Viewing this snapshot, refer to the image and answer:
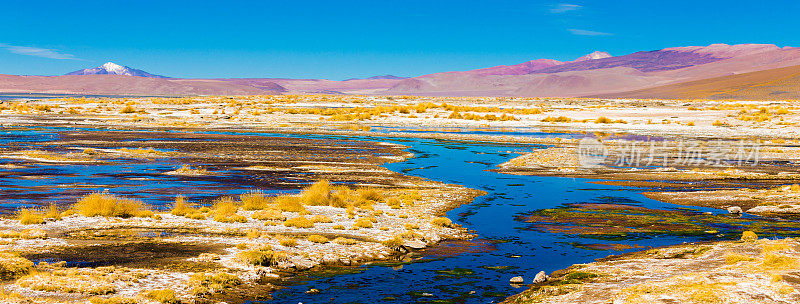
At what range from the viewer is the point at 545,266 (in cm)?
1358

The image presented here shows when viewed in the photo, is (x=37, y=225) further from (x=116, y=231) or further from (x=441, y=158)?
(x=441, y=158)

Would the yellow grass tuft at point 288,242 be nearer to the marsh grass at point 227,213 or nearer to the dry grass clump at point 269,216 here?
the marsh grass at point 227,213

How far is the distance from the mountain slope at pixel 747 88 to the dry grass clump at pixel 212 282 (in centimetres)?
13053

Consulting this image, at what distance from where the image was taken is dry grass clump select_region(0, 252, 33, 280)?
11629 millimetres

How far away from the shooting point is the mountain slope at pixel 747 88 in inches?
5251

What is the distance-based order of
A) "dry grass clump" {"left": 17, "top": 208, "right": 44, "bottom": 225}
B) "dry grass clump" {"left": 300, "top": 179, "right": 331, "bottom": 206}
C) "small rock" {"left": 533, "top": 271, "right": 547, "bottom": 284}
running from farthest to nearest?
"dry grass clump" {"left": 300, "top": 179, "right": 331, "bottom": 206} < "dry grass clump" {"left": 17, "top": 208, "right": 44, "bottom": 225} < "small rock" {"left": 533, "top": 271, "right": 547, "bottom": 284}

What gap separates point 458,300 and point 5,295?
6.47m

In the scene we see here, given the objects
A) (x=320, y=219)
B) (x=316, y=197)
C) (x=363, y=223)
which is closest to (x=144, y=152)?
(x=316, y=197)

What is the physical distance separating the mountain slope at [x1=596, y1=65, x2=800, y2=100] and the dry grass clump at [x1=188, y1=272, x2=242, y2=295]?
13053 centimetres

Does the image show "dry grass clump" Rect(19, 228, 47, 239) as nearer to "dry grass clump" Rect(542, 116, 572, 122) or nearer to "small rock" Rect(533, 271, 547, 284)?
"small rock" Rect(533, 271, 547, 284)

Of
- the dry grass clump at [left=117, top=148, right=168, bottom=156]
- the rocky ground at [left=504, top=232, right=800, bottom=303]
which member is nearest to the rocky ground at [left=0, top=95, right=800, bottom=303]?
the rocky ground at [left=504, top=232, right=800, bottom=303]

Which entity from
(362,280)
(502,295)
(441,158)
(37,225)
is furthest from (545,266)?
(441,158)

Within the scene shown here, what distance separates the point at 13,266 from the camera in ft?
38.8

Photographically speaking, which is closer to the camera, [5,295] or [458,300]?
[5,295]
